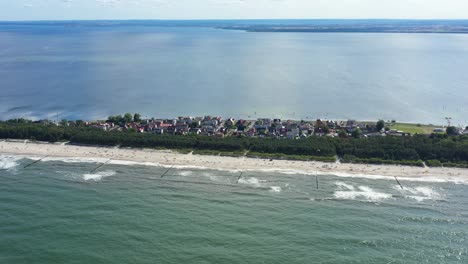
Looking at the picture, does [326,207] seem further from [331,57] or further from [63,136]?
[331,57]

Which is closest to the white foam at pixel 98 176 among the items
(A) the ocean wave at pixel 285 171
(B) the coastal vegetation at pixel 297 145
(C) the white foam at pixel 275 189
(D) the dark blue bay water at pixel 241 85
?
(A) the ocean wave at pixel 285 171

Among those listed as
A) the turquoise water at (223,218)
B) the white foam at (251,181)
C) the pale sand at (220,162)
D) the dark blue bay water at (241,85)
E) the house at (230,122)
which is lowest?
the turquoise water at (223,218)

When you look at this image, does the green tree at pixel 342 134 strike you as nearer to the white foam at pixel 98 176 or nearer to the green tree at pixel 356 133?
the green tree at pixel 356 133

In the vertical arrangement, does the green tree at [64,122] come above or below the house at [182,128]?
above

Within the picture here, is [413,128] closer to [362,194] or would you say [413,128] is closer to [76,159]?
[362,194]

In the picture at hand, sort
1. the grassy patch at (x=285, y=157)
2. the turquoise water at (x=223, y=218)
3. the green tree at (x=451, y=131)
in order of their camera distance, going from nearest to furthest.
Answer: the turquoise water at (x=223, y=218), the grassy patch at (x=285, y=157), the green tree at (x=451, y=131)

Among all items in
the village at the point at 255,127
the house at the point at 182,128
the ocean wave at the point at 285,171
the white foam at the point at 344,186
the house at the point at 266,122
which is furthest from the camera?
the house at the point at 266,122

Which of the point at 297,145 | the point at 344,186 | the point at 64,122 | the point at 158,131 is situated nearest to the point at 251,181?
the point at 344,186
